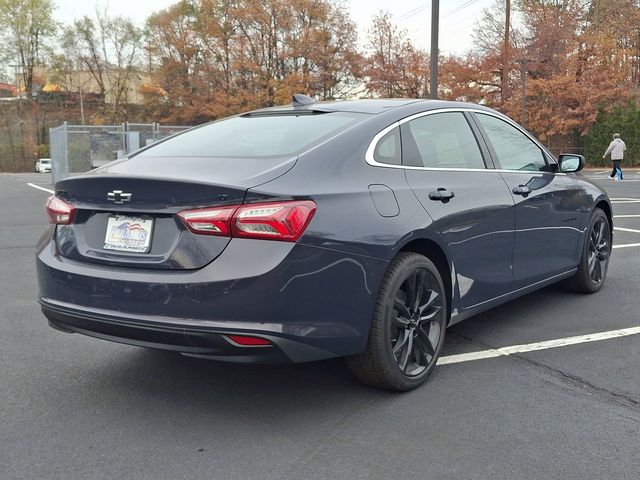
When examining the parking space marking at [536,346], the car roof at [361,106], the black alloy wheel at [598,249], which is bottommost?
the parking space marking at [536,346]

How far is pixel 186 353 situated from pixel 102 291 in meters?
0.51

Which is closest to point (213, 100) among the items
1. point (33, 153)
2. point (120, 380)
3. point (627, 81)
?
point (33, 153)

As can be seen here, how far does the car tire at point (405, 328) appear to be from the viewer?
10.9 feet

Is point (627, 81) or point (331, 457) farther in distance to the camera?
point (627, 81)

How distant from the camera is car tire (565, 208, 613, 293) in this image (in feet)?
18.4

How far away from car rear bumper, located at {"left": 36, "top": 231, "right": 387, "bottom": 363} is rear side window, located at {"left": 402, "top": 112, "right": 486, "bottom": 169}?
94cm

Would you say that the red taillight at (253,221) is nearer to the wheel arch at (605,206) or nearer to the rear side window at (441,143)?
the rear side window at (441,143)

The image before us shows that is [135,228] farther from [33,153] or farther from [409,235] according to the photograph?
[33,153]

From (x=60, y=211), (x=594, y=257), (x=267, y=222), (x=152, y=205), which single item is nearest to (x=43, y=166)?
(x=594, y=257)

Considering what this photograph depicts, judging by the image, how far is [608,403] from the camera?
341 cm

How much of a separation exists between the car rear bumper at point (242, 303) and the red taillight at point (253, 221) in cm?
5

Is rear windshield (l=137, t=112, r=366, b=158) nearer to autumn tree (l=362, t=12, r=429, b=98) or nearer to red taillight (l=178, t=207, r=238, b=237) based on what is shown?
red taillight (l=178, t=207, r=238, b=237)

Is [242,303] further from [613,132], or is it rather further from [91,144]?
[613,132]

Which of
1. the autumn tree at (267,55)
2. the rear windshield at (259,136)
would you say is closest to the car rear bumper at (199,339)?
the rear windshield at (259,136)
